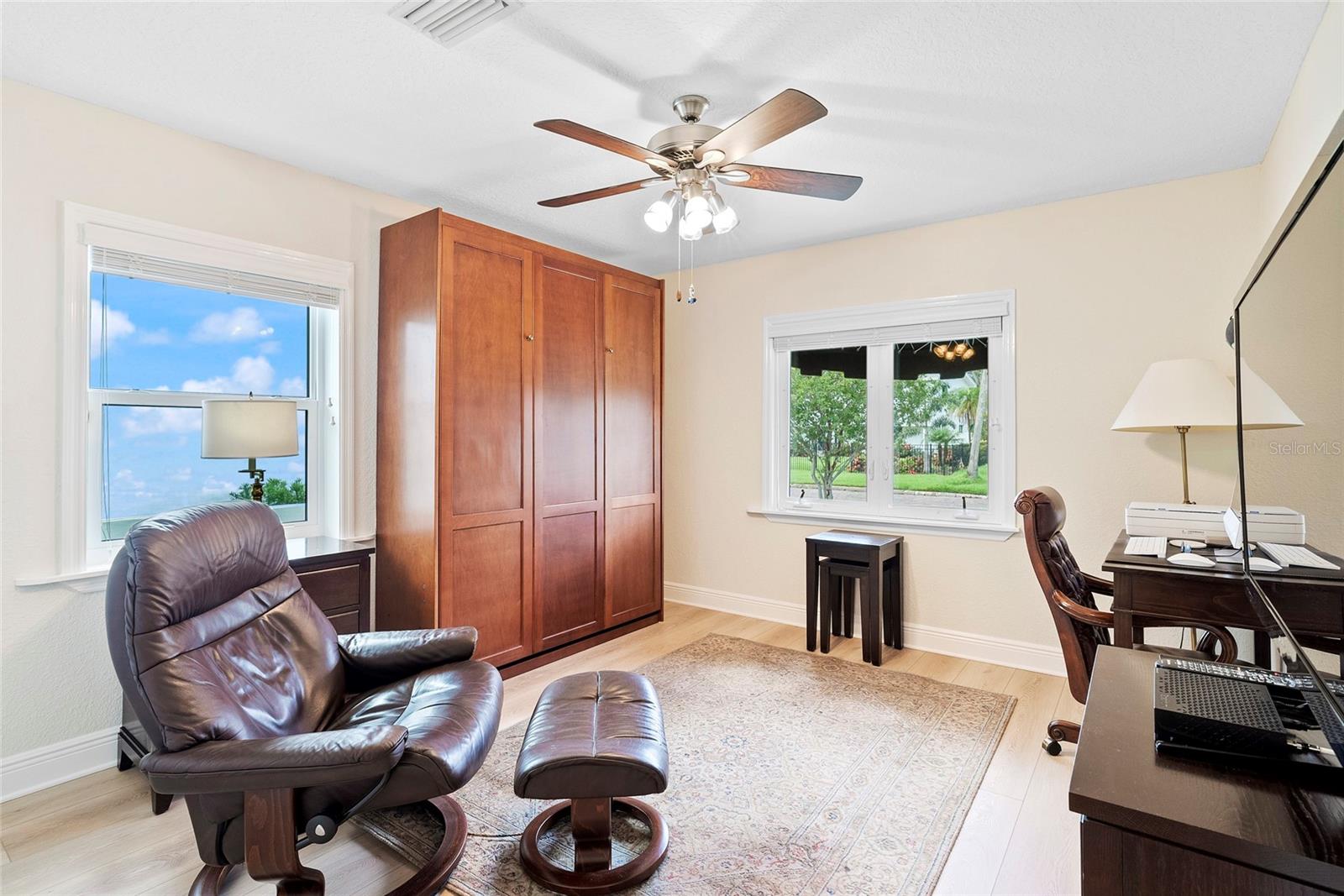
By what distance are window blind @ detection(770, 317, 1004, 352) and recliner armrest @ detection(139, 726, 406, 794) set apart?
3479 millimetres

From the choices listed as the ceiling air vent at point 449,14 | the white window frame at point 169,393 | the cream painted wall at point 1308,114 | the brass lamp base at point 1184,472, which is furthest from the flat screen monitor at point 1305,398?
the white window frame at point 169,393

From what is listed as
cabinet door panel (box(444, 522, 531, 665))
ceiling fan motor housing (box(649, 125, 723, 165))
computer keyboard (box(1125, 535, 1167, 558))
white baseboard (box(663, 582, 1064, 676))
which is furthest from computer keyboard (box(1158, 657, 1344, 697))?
cabinet door panel (box(444, 522, 531, 665))

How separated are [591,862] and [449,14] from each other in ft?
8.31

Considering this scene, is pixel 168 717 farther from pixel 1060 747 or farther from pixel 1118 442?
pixel 1118 442

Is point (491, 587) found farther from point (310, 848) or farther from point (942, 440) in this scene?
point (942, 440)

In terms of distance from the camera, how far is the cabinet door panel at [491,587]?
10.6 ft

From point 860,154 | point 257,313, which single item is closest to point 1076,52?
point 860,154

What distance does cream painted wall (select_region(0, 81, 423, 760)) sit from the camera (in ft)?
7.66

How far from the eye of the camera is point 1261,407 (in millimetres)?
1422

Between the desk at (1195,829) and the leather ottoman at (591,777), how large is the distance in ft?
3.51

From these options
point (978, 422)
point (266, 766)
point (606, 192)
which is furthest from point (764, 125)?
point (978, 422)

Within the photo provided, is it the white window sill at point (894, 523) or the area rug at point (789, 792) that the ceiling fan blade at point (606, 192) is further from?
the white window sill at point (894, 523)

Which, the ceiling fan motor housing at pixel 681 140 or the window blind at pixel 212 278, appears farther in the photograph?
the window blind at pixel 212 278
